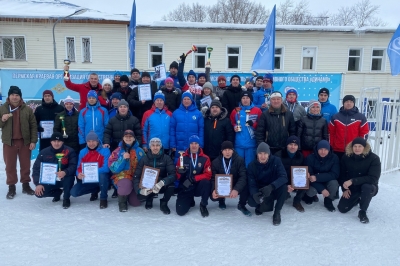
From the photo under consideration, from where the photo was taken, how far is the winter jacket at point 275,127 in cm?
453

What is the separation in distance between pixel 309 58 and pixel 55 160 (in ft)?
45.1

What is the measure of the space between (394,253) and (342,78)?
195 inches

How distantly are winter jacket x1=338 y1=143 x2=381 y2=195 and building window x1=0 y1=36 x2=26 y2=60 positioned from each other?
1529cm

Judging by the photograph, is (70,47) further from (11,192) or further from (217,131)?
(217,131)

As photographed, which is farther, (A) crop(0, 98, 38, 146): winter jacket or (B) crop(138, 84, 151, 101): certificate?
(B) crop(138, 84, 151, 101): certificate

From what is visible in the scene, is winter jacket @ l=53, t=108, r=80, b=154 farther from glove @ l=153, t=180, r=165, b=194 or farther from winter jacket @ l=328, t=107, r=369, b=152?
winter jacket @ l=328, t=107, r=369, b=152

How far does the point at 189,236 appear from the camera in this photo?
3.56 metres

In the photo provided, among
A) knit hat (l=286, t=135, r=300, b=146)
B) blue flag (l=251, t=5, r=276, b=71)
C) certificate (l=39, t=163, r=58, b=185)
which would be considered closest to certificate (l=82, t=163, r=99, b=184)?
certificate (l=39, t=163, r=58, b=185)

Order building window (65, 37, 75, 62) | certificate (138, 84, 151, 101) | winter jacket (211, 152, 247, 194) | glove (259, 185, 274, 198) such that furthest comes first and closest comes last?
building window (65, 37, 75, 62) → certificate (138, 84, 151, 101) → winter jacket (211, 152, 247, 194) → glove (259, 185, 274, 198)

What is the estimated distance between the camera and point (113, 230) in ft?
12.1

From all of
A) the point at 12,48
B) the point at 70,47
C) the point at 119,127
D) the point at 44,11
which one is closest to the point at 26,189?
the point at 119,127

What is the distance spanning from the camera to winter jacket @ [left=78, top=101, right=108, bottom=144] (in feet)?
15.9

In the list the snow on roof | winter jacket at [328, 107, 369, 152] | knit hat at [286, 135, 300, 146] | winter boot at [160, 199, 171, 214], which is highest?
the snow on roof

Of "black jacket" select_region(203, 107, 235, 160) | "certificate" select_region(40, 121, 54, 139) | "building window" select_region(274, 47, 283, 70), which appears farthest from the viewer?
"building window" select_region(274, 47, 283, 70)
